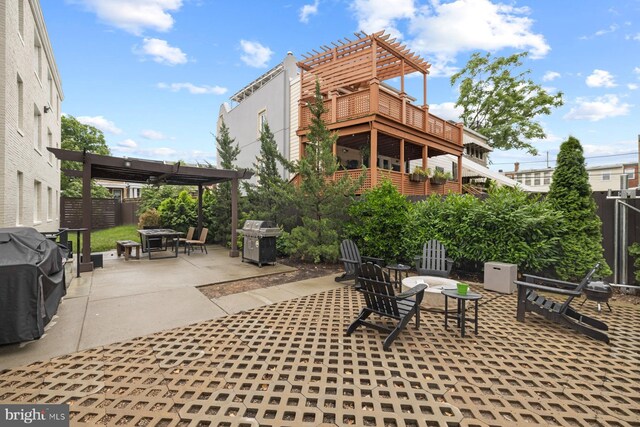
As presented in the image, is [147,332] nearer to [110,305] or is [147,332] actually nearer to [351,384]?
[110,305]

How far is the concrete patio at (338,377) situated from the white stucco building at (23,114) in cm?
653

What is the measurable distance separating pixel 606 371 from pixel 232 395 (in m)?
3.69

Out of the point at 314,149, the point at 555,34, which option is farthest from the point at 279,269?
the point at 555,34

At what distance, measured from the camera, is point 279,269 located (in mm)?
7863

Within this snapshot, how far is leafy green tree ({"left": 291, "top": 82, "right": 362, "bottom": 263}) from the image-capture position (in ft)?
26.6

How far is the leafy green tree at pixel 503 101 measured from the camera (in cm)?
2297

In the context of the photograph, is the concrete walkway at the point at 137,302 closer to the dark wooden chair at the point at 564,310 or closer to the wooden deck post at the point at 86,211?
the wooden deck post at the point at 86,211

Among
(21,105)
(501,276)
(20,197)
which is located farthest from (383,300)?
(21,105)

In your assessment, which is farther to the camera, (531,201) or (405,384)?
(531,201)

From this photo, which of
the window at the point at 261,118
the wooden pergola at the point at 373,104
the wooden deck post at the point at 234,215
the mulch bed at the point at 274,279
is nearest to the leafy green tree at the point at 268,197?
the wooden deck post at the point at 234,215

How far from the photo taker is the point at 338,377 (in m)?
2.79

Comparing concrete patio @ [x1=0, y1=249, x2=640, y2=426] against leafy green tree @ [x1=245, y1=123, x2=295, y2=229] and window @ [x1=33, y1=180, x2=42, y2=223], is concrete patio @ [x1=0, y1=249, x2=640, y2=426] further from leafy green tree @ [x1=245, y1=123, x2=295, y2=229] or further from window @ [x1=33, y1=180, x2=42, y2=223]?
window @ [x1=33, y1=180, x2=42, y2=223]

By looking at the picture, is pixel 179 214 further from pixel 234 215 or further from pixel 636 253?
pixel 636 253

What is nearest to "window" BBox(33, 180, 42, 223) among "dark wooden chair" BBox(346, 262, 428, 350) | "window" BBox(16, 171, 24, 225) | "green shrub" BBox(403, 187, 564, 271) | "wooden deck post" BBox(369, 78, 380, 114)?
"window" BBox(16, 171, 24, 225)
